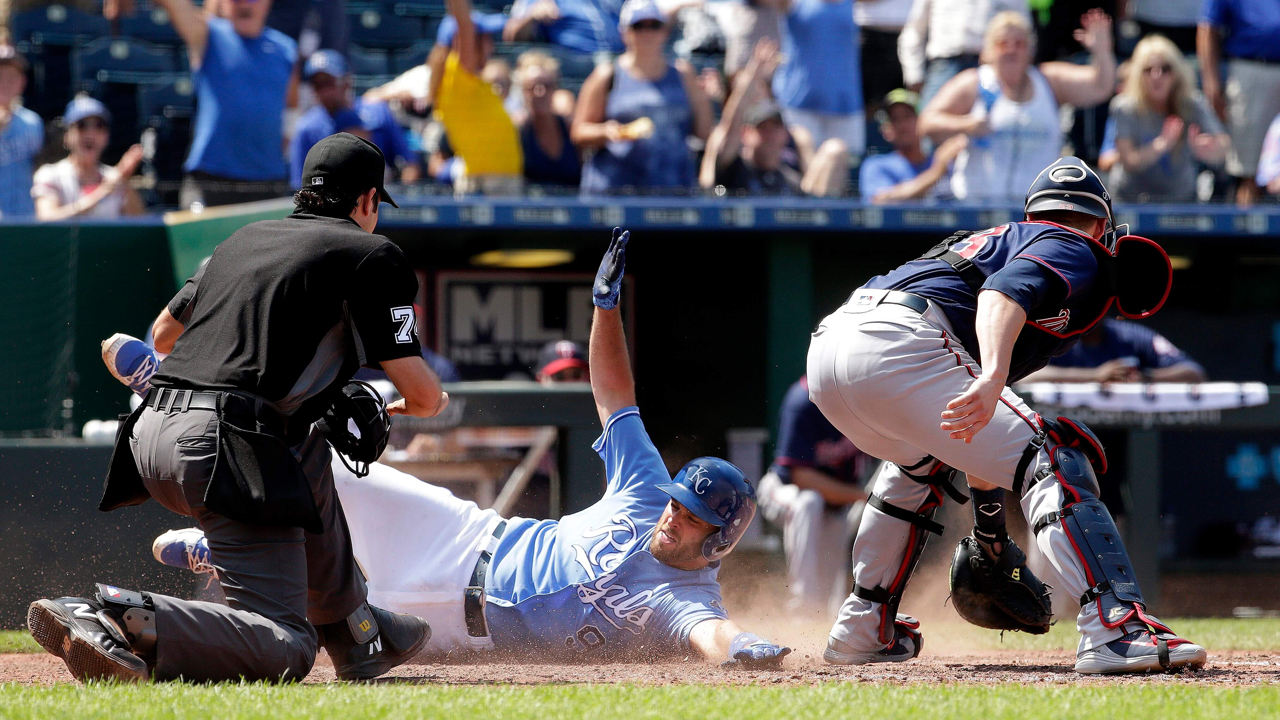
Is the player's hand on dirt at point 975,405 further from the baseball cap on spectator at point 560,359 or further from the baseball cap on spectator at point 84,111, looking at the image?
the baseball cap on spectator at point 84,111

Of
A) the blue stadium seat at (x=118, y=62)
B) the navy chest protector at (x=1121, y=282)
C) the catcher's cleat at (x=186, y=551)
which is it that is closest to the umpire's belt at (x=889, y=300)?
the navy chest protector at (x=1121, y=282)

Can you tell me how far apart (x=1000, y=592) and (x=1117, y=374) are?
3663 millimetres

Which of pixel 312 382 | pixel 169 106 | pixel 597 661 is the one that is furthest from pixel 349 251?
pixel 169 106

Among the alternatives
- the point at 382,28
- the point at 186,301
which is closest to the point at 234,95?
the point at 382,28

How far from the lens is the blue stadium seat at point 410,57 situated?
1053 centimetres

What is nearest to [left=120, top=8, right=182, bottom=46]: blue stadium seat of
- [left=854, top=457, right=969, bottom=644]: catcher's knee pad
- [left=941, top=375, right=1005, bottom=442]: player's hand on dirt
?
[left=854, top=457, right=969, bottom=644]: catcher's knee pad

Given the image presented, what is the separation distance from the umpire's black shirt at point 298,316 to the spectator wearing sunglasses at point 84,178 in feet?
15.7

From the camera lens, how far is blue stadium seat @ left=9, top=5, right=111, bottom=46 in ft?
32.4

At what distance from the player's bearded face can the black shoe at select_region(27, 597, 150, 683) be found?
150 cm

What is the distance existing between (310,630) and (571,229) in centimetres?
447

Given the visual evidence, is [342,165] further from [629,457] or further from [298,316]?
[629,457]

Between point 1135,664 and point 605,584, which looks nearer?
point 1135,664

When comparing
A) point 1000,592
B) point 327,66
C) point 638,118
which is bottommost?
point 1000,592

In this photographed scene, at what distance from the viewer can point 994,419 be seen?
394cm
